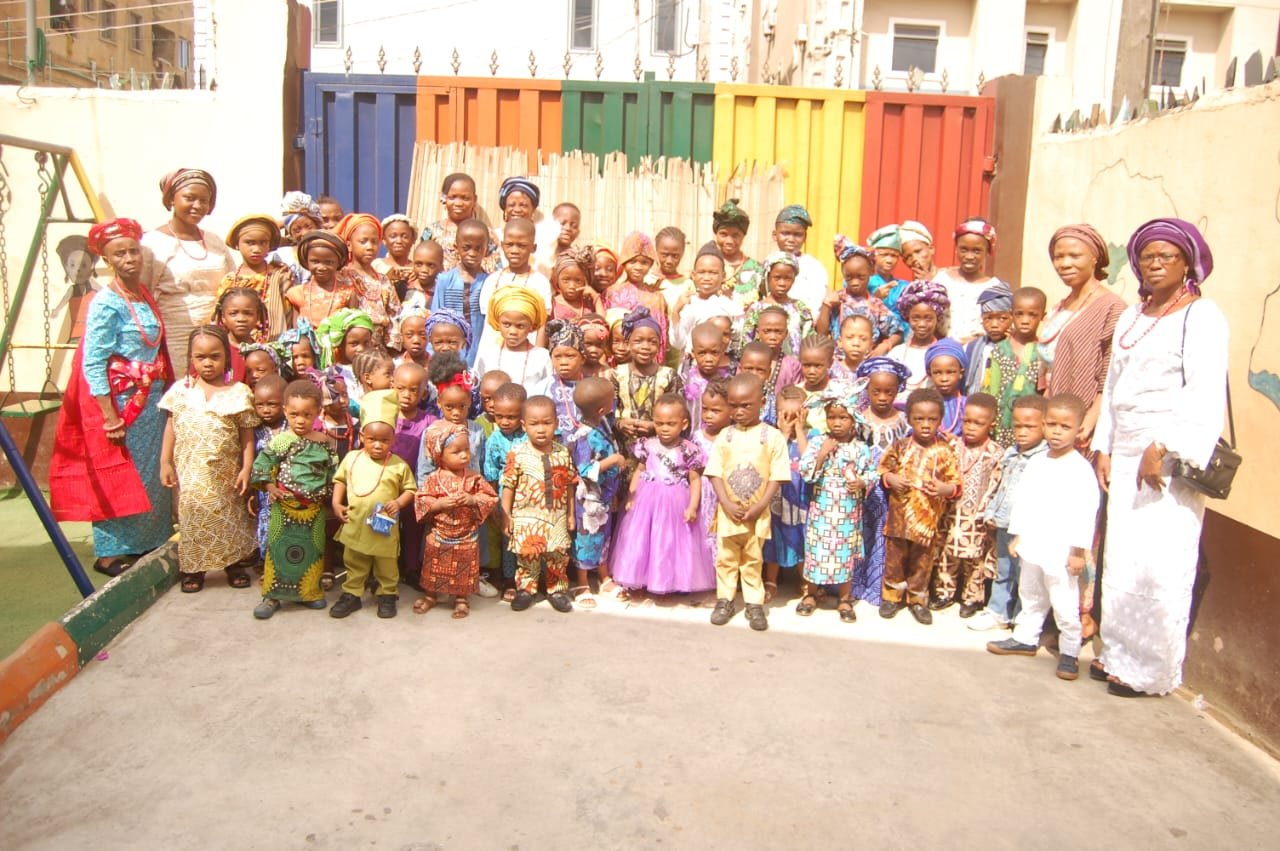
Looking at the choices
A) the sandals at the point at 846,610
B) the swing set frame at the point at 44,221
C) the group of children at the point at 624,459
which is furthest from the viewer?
the swing set frame at the point at 44,221

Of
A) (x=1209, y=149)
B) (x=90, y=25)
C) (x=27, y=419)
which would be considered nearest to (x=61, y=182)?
(x=27, y=419)

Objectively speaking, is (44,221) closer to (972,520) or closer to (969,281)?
(969,281)

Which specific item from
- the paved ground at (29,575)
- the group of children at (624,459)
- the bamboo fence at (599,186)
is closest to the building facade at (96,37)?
the bamboo fence at (599,186)

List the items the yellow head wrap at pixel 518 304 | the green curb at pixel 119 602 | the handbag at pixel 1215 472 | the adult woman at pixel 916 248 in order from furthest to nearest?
the adult woman at pixel 916 248 → the yellow head wrap at pixel 518 304 → the green curb at pixel 119 602 → the handbag at pixel 1215 472

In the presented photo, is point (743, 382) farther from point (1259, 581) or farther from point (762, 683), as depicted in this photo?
point (1259, 581)

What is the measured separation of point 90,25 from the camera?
21.8 meters

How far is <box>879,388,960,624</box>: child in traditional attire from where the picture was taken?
4.64 meters

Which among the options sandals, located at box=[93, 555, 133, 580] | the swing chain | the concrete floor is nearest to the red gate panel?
the concrete floor

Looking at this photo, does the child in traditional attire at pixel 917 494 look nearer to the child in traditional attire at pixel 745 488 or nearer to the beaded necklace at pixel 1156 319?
the child in traditional attire at pixel 745 488

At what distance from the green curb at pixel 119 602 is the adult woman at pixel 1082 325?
4371mm

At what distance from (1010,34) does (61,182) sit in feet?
43.1

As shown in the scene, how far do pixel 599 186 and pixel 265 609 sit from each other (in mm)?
4046

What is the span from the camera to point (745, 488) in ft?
15.1

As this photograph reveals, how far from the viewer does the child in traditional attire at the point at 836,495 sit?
470 centimetres
